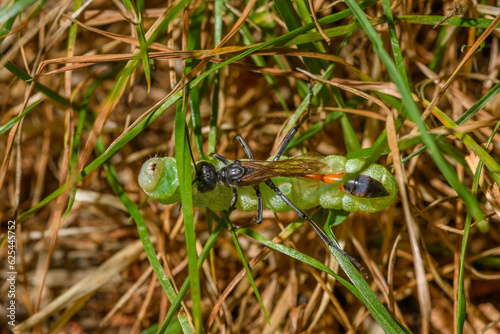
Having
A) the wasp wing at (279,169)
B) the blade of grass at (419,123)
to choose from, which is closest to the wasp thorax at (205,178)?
the wasp wing at (279,169)

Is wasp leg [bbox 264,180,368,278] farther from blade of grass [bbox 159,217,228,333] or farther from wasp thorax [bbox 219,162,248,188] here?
blade of grass [bbox 159,217,228,333]

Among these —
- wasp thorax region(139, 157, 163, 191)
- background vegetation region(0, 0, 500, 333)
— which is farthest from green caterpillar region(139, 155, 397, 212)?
background vegetation region(0, 0, 500, 333)

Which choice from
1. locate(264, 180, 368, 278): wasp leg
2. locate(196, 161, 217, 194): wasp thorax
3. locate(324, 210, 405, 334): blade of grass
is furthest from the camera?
locate(196, 161, 217, 194): wasp thorax

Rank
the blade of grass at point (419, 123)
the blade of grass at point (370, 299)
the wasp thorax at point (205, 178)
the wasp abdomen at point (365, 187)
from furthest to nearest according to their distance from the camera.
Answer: the wasp thorax at point (205, 178), the wasp abdomen at point (365, 187), the blade of grass at point (370, 299), the blade of grass at point (419, 123)

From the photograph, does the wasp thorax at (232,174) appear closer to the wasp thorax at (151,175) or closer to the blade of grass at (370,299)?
the wasp thorax at (151,175)

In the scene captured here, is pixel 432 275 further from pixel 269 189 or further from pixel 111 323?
pixel 111 323

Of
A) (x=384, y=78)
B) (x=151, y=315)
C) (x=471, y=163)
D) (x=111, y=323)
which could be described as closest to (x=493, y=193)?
(x=471, y=163)
